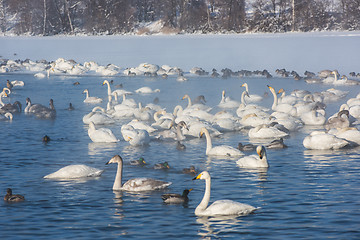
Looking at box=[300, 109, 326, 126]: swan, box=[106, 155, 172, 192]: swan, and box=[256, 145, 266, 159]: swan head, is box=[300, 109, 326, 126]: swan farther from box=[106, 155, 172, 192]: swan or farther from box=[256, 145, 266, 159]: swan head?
box=[106, 155, 172, 192]: swan

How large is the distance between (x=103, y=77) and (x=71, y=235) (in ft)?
110

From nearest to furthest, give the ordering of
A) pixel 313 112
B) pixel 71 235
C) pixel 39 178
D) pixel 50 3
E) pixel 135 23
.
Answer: pixel 71 235 < pixel 39 178 < pixel 313 112 < pixel 135 23 < pixel 50 3

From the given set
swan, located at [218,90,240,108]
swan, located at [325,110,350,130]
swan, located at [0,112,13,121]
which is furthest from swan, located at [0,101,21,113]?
swan, located at [325,110,350,130]

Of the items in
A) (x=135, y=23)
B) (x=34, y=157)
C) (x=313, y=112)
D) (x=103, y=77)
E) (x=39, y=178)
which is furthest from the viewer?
(x=135, y=23)

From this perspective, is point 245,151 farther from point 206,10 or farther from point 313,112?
point 206,10

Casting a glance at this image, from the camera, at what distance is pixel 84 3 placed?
78.0m

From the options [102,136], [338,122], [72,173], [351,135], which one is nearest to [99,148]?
[102,136]

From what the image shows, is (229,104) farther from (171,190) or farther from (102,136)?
(171,190)

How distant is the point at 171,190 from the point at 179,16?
56.2m

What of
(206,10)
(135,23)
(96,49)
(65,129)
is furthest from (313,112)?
(135,23)

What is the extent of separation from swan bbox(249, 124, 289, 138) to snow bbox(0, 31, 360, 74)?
875 inches

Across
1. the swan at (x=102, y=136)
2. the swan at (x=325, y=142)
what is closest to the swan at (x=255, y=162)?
the swan at (x=325, y=142)

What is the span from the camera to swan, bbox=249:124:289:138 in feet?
65.6

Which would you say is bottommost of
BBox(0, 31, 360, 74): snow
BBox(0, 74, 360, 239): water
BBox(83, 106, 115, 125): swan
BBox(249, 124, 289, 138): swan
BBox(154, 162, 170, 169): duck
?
BBox(0, 74, 360, 239): water
